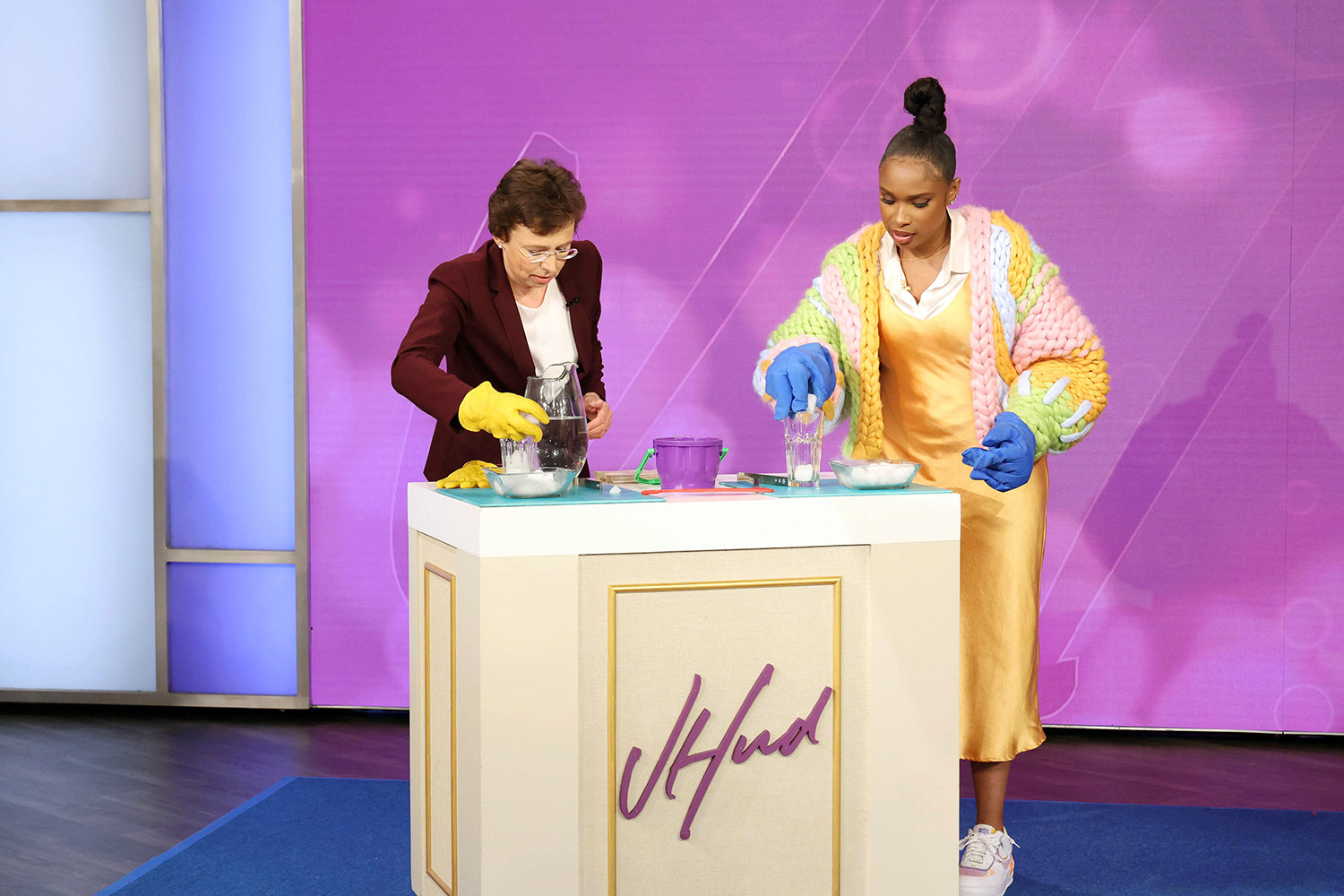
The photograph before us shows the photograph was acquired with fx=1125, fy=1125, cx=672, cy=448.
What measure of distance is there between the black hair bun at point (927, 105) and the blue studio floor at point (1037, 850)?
1745 millimetres

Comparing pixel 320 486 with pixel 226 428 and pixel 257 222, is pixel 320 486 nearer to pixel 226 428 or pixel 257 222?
pixel 226 428

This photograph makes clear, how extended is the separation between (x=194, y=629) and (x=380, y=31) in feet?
7.62

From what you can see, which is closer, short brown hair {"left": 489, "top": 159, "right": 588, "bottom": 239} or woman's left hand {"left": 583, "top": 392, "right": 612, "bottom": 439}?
short brown hair {"left": 489, "top": 159, "right": 588, "bottom": 239}

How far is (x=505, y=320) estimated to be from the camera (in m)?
2.36

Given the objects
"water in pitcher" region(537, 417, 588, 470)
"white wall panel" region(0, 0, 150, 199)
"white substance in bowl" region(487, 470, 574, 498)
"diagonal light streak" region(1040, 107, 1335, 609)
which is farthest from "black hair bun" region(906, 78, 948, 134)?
"white wall panel" region(0, 0, 150, 199)

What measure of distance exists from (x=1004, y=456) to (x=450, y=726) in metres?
1.17

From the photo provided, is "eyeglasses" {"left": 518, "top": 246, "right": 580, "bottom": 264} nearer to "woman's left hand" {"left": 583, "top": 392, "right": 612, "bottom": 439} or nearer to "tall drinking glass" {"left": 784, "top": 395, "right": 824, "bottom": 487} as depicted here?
"woman's left hand" {"left": 583, "top": 392, "right": 612, "bottom": 439}

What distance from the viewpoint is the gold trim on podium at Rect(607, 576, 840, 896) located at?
6.34 ft

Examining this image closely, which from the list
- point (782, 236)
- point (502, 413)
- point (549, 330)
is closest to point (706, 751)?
point (502, 413)

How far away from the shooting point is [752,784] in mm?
1994

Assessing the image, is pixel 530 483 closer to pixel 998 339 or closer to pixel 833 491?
pixel 833 491

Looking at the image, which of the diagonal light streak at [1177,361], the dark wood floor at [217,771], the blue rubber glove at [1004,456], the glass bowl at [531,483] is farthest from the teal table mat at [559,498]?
the diagonal light streak at [1177,361]

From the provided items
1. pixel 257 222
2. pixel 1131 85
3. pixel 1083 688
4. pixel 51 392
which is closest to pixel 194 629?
pixel 51 392

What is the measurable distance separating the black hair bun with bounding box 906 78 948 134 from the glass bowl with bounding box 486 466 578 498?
104 centimetres
